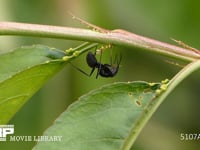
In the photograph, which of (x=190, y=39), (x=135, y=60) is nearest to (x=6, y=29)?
(x=190, y=39)

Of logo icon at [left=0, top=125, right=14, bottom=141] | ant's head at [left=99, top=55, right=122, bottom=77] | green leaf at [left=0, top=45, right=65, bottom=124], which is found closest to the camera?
green leaf at [left=0, top=45, right=65, bottom=124]

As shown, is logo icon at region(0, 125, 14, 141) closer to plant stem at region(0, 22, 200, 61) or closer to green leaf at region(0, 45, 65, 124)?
green leaf at region(0, 45, 65, 124)

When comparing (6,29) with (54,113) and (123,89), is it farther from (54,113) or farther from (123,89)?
(54,113)

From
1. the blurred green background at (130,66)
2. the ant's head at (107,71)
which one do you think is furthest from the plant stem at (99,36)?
the blurred green background at (130,66)

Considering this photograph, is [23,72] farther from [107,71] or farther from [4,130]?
[107,71]

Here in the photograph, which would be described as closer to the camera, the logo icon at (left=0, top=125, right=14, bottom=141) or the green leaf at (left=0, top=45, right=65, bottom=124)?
the green leaf at (left=0, top=45, right=65, bottom=124)

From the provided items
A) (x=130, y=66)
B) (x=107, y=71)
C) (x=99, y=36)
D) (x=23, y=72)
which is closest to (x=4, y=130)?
(x=23, y=72)

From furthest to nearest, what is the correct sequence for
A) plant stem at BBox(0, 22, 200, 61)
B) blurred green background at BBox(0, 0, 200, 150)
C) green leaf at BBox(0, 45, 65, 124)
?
blurred green background at BBox(0, 0, 200, 150)
green leaf at BBox(0, 45, 65, 124)
plant stem at BBox(0, 22, 200, 61)

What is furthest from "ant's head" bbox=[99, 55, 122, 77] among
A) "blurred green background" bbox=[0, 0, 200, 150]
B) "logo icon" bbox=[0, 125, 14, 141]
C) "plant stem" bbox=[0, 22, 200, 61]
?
"blurred green background" bbox=[0, 0, 200, 150]
